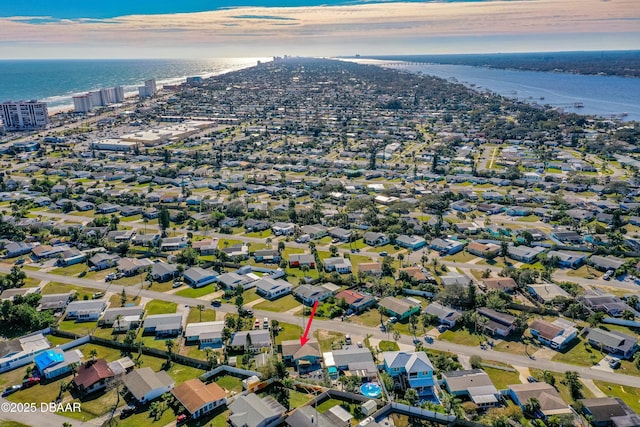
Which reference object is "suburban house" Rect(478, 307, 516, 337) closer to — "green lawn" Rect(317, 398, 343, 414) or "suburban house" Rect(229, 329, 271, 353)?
"green lawn" Rect(317, 398, 343, 414)

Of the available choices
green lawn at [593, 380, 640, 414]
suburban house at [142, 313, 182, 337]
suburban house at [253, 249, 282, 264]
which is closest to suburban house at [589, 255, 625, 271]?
green lawn at [593, 380, 640, 414]

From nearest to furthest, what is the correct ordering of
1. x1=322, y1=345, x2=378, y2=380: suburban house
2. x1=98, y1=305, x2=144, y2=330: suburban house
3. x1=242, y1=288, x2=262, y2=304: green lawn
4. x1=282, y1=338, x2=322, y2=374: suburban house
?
x1=322, y1=345, x2=378, y2=380: suburban house
x1=282, y1=338, x2=322, y2=374: suburban house
x1=98, y1=305, x2=144, y2=330: suburban house
x1=242, y1=288, x2=262, y2=304: green lawn

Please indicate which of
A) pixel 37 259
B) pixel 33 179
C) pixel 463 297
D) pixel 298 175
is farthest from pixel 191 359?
pixel 33 179

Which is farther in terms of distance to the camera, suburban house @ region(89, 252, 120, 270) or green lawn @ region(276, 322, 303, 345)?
suburban house @ region(89, 252, 120, 270)

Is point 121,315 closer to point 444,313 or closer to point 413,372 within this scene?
point 413,372

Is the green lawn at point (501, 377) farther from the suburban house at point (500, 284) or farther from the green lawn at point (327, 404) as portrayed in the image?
the suburban house at point (500, 284)

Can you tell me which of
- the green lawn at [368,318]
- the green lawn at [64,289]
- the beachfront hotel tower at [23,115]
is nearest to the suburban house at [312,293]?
the green lawn at [368,318]
